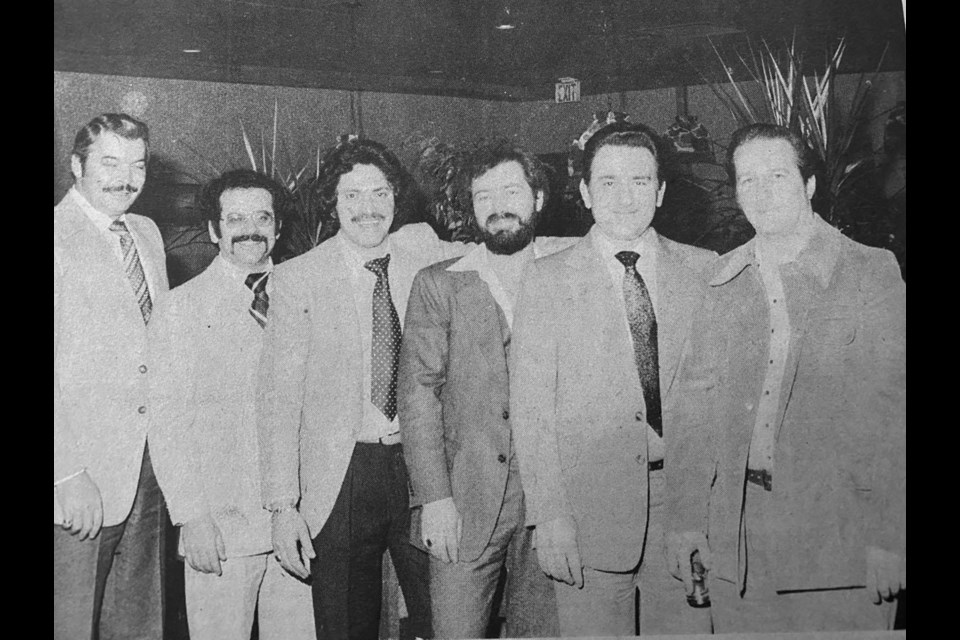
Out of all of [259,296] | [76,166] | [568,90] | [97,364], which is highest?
[568,90]

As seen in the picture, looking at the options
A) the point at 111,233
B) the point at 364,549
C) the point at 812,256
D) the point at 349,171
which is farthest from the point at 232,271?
the point at 812,256

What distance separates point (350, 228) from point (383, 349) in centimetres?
44

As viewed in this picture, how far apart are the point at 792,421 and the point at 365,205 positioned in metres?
1.67

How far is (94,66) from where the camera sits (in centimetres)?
335

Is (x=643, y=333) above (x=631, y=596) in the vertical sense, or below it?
above

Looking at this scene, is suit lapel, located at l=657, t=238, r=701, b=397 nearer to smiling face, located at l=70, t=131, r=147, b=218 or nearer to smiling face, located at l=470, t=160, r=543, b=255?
smiling face, located at l=470, t=160, r=543, b=255

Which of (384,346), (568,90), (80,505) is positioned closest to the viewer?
(80,505)

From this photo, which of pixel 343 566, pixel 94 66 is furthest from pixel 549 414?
pixel 94 66

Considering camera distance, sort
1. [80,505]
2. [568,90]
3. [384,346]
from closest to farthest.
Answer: [80,505], [384,346], [568,90]

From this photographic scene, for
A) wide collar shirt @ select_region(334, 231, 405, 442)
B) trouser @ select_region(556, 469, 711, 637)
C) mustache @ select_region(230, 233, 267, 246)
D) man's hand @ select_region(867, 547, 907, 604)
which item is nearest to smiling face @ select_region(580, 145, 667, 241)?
wide collar shirt @ select_region(334, 231, 405, 442)

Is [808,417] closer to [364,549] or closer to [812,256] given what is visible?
[812,256]

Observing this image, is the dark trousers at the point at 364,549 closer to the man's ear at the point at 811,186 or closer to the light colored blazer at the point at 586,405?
the light colored blazer at the point at 586,405

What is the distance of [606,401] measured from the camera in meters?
3.42
